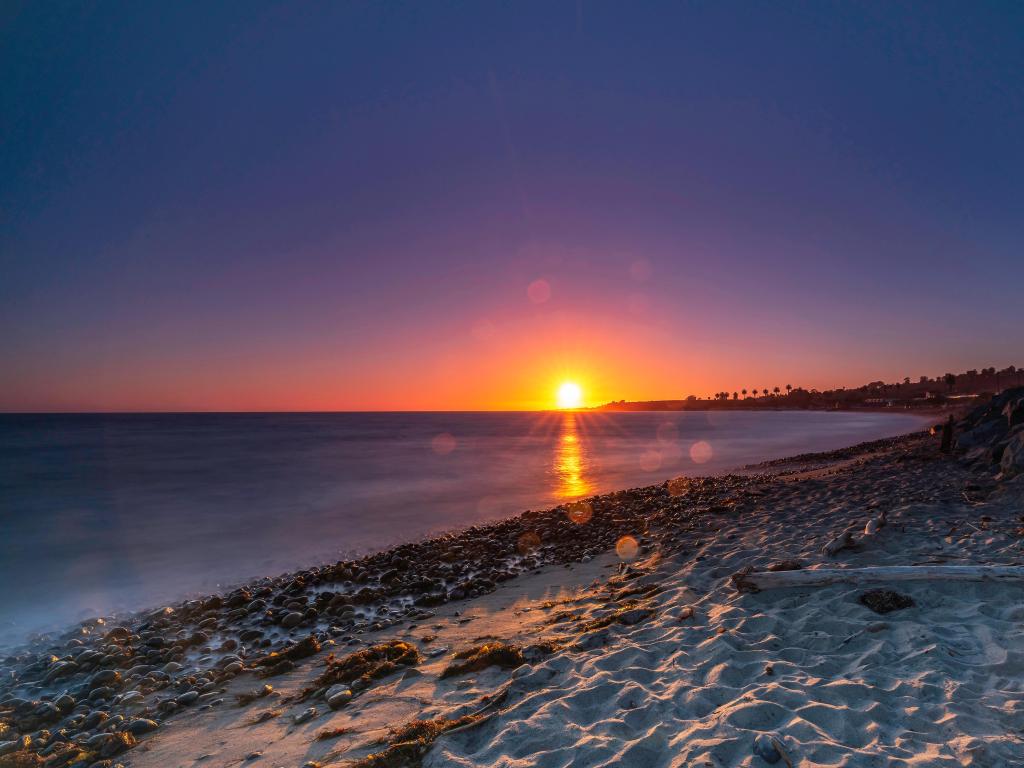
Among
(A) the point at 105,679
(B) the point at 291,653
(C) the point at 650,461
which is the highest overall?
(B) the point at 291,653

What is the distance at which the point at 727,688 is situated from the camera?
4059 mm

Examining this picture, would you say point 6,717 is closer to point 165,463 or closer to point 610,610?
point 610,610

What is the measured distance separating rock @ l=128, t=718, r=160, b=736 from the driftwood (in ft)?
21.9

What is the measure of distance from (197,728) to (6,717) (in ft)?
8.01

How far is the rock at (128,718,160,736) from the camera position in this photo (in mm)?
4988

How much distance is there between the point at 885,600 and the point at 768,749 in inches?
126

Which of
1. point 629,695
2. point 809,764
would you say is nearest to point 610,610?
point 629,695

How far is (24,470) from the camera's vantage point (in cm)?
3659

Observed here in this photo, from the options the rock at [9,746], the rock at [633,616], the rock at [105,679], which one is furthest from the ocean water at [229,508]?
the rock at [633,616]

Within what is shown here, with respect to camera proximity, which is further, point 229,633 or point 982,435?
point 982,435

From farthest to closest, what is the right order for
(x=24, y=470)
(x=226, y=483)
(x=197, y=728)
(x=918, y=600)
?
(x=24, y=470), (x=226, y=483), (x=918, y=600), (x=197, y=728)

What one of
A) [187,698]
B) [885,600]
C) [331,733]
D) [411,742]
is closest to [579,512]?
[885,600]

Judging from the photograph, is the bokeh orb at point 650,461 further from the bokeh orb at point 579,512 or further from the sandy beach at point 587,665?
the sandy beach at point 587,665

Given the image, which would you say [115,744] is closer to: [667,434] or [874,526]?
[874,526]
